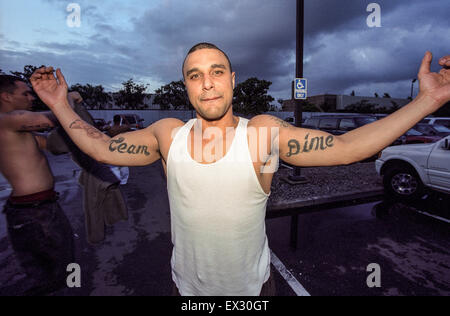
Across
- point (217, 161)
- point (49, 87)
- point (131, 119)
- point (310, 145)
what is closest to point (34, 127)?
point (49, 87)

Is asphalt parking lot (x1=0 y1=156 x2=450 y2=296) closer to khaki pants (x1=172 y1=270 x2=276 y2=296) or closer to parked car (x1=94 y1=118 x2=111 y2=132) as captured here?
khaki pants (x1=172 y1=270 x2=276 y2=296)

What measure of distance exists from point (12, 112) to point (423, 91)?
354 cm

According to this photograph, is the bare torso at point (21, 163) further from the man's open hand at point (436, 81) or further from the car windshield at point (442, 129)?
the car windshield at point (442, 129)

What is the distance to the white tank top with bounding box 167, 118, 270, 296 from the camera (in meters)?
1.29

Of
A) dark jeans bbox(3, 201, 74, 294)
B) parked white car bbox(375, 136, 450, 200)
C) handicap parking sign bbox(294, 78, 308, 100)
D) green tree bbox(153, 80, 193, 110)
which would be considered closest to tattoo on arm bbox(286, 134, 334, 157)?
dark jeans bbox(3, 201, 74, 294)

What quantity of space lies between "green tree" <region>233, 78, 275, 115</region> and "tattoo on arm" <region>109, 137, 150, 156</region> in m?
22.9

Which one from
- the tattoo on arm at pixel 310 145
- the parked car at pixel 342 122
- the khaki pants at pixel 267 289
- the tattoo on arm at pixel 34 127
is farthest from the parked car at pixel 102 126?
the parked car at pixel 342 122

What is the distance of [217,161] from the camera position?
1.32m

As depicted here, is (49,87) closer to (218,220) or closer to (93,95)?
(218,220)

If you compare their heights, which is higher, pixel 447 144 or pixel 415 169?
pixel 447 144

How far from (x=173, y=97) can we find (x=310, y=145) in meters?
32.2
